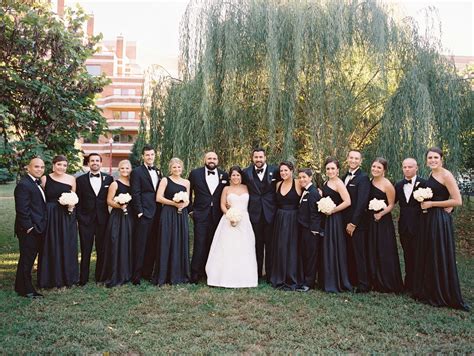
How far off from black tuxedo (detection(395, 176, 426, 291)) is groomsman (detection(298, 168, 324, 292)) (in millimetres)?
1163

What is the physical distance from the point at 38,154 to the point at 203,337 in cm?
432

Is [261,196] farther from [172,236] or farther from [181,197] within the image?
[172,236]

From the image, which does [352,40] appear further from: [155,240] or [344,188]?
[155,240]

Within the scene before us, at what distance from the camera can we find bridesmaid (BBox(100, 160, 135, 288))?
6.83 m

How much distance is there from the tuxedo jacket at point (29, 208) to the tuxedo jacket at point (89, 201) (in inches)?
22.6

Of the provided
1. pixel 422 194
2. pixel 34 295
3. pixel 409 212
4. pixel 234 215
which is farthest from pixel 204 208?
pixel 422 194

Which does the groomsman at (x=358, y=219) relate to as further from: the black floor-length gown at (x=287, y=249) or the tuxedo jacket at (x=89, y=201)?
the tuxedo jacket at (x=89, y=201)

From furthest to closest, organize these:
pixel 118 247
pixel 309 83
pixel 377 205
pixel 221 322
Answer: pixel 309 83 < pixel 118 247 < pixel 377 205 < pixel 221 322

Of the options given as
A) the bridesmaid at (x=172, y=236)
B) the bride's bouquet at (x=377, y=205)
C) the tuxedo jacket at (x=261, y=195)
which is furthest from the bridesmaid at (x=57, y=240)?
the bride's bouquet at (x=377, y=205)

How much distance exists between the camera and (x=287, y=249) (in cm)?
686

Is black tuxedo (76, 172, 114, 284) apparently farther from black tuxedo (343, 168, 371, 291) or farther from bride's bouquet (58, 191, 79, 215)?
black tuxedo (343, 168, 371, 291)

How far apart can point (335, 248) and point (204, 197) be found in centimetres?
219

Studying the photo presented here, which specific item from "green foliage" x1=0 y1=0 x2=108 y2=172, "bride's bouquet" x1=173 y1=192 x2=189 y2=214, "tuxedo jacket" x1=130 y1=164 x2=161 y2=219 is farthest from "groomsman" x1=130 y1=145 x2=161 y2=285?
"green foliage" x1=0 y1=0 x2=108 y2=172

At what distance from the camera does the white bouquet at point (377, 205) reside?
638 cm
